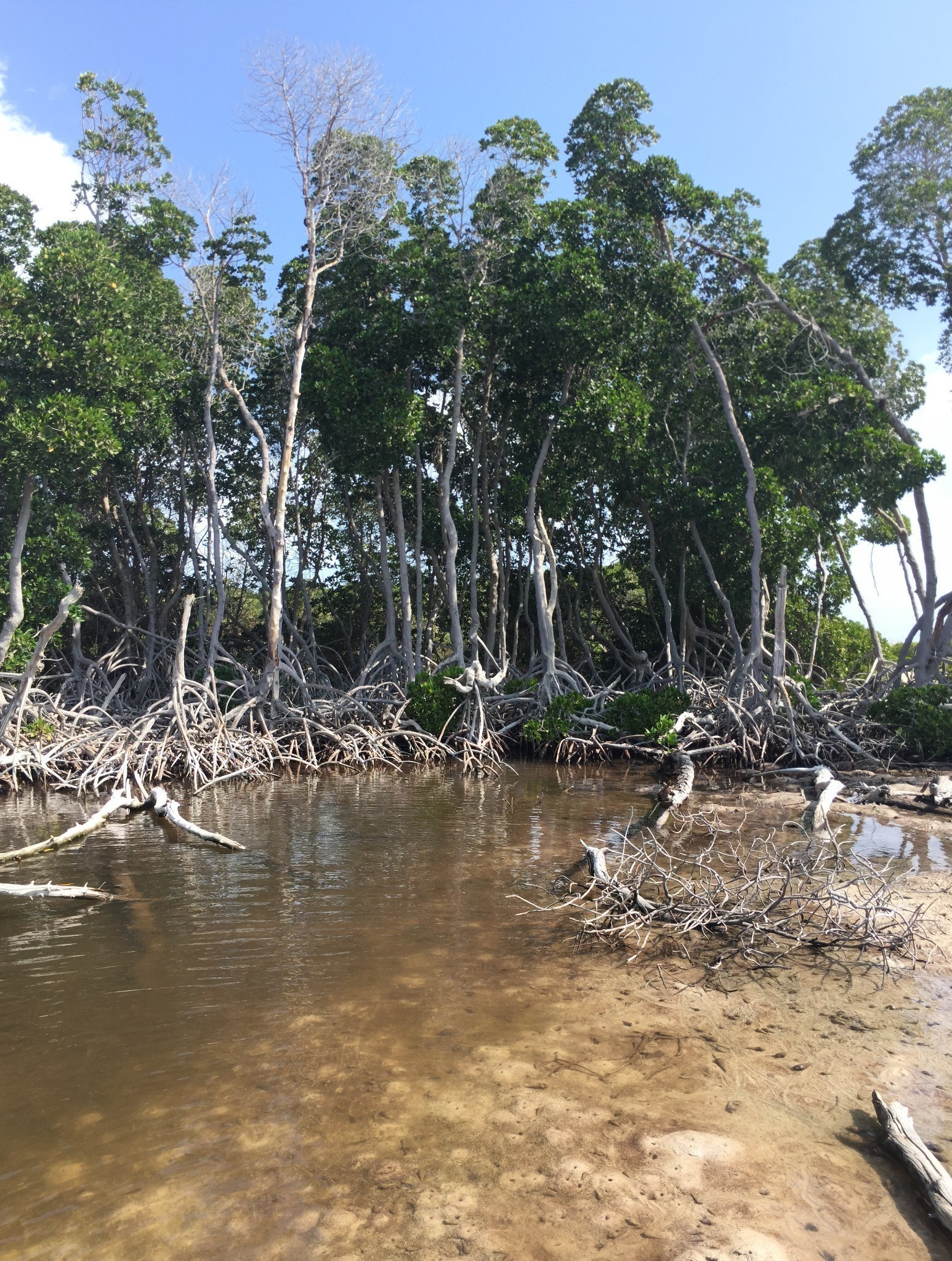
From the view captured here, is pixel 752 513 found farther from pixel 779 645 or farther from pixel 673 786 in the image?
pixel 673 786

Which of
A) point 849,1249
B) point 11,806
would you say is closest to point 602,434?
point 11,806

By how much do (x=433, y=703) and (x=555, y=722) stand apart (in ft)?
6.52

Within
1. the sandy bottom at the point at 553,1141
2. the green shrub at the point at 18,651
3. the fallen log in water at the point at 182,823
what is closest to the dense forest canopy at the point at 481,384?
the green shrub at the point at 18,651

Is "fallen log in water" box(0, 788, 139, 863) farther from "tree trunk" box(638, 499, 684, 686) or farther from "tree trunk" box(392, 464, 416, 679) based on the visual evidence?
"tree trunk" box(638, 499, 684, 686)

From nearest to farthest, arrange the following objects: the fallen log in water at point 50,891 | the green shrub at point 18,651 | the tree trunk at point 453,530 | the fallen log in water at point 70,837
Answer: the fallen log in water at point 50,891 → the fallen log in water at point 70,837 → the green shrub at point 18,651 → the tree trunk at point 453,530

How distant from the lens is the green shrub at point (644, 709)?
42.9ft

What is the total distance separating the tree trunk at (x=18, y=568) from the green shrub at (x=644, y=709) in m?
8.78

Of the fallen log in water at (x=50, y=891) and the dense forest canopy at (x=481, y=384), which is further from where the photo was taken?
the dense forest canopy at (x=481, y=384)

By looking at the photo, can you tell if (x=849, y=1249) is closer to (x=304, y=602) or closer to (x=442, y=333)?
(x=442, y=333)

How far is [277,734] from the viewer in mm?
12492

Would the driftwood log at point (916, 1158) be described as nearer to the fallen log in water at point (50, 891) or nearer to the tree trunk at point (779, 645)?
the fallen log in water at point (50, 891)

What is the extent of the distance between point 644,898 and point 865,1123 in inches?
82.1

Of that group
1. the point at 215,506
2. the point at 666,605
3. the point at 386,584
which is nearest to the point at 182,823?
the point at 215,506

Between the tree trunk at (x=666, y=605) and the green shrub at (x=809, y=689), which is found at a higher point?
the tree trunk at (x=666, y=605)
